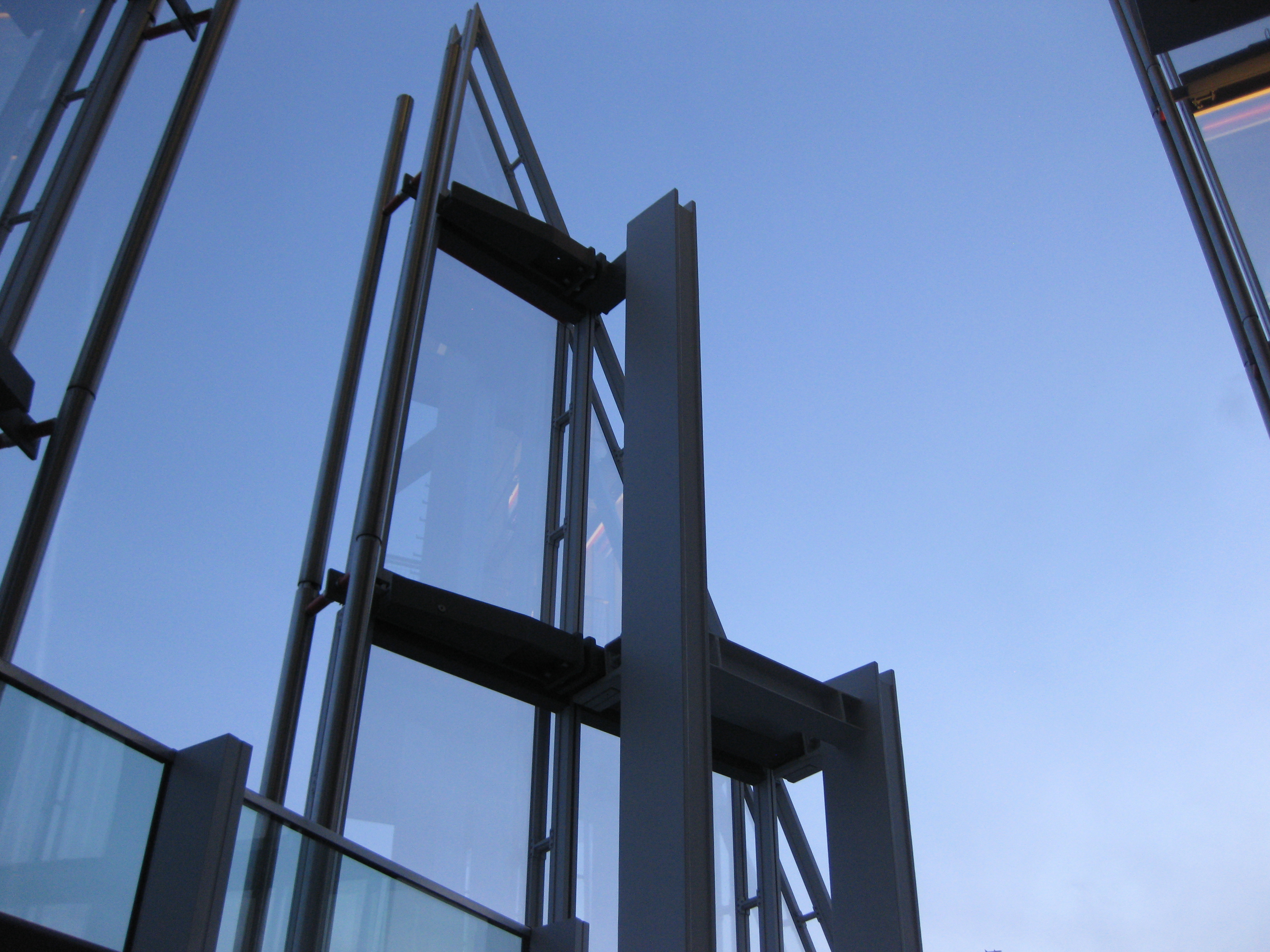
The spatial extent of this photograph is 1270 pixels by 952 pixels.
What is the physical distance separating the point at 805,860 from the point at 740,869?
1.96 feet

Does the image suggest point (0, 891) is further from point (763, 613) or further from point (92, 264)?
point (763, 613)

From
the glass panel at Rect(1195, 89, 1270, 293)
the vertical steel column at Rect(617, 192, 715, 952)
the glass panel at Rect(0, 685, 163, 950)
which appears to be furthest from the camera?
the glass panel at Rect(1195, 89, 1270, 293)

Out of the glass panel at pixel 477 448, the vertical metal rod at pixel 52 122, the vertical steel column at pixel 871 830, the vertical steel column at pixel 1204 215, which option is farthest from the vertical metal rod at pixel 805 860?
the vertical metal rod at pixel 52 122

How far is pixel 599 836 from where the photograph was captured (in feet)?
24.1

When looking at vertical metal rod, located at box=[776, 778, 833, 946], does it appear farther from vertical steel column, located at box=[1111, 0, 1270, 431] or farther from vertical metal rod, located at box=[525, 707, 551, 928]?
vertical steel column, located at box=[1111, 0, 1270, 431]

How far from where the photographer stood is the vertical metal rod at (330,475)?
6.70 meters

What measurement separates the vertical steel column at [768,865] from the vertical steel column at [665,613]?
1.86 m

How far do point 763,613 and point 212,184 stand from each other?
35.3 meters

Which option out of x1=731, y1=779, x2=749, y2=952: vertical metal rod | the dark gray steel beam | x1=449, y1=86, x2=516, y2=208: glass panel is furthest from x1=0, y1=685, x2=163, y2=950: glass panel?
x1=449, y1=86, x2=516, y2=208: glass panel

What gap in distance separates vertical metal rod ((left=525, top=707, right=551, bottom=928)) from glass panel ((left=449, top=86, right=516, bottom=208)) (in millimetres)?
4322

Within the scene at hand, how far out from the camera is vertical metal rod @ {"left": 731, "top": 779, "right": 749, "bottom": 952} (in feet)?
26.6

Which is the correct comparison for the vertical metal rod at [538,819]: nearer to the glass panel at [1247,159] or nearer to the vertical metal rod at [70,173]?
the vertical metal rod at [70,173]

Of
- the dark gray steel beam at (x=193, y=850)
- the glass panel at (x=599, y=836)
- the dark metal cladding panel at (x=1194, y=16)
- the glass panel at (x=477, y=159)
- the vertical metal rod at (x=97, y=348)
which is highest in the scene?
the glass panel at (x=477, y=159)

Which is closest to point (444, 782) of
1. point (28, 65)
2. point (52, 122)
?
point (52, 122)
